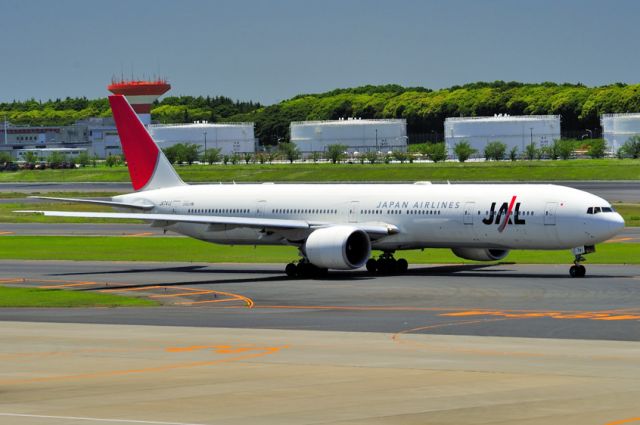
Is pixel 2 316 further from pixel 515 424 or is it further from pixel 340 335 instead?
pixel 515 424

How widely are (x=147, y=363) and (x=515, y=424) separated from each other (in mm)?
12738

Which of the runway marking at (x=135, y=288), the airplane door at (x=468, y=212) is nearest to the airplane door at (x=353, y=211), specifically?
the airplane door at (x=468, y=212)

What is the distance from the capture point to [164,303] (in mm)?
51250

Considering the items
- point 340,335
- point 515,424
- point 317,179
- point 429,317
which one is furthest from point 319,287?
point 317,179

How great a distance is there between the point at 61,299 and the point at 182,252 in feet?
89.6

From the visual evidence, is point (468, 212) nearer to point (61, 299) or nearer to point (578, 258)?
point (578, 258)

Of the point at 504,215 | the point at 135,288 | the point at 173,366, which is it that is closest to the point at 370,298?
the point at 504,215

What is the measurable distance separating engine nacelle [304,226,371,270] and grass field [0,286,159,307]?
38.5 feet

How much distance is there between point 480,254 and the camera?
64688mm

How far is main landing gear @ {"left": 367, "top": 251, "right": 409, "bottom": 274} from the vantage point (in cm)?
6406

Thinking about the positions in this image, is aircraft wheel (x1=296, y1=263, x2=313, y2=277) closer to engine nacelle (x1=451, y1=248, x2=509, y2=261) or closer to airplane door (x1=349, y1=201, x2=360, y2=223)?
airplane door (x1=349, y1=201, x2=360, y2=223)

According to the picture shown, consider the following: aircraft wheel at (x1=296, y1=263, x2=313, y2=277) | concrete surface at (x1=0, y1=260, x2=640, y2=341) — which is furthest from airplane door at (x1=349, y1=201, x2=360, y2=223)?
aircraft wheel at (x1=296, y1=263, x2=313, y2=277)

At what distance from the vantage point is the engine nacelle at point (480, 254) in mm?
64562

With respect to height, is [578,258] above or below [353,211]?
below
